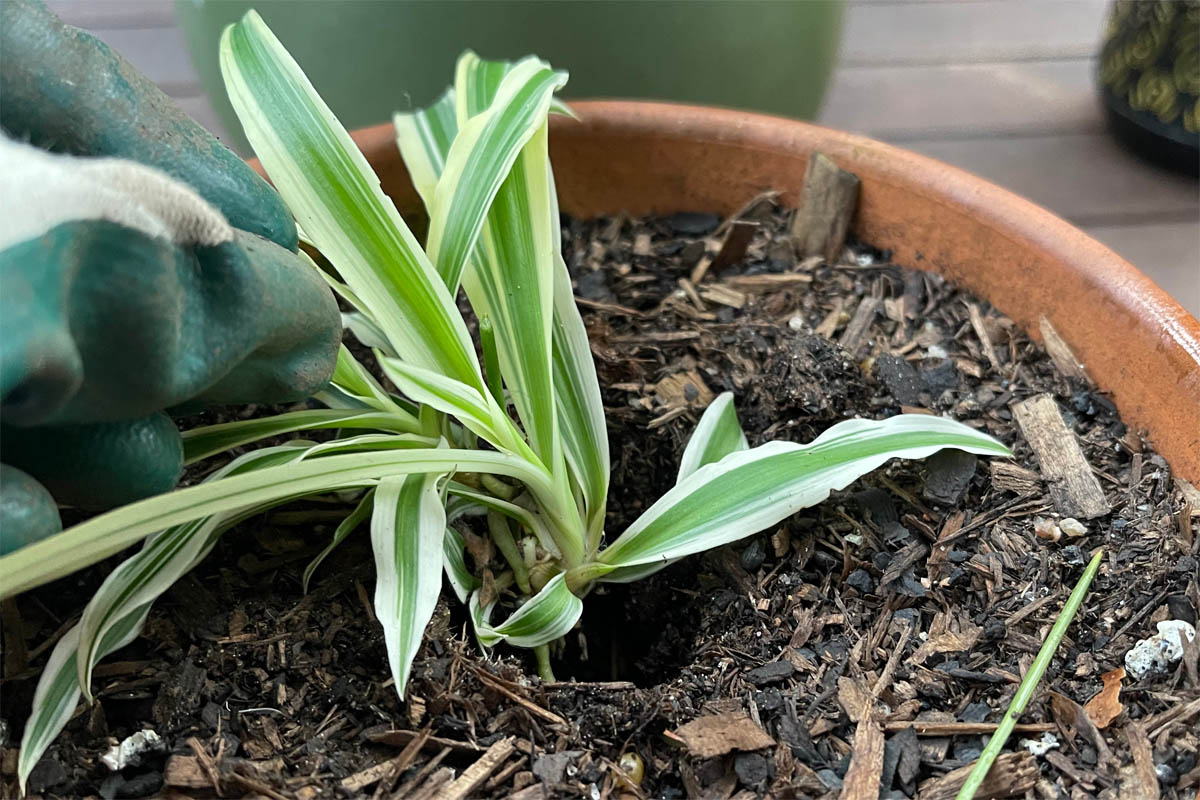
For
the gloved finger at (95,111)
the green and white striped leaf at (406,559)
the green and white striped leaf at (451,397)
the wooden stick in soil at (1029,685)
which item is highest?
the gloved finger at (95,111)

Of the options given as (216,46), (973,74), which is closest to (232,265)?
(216,46)

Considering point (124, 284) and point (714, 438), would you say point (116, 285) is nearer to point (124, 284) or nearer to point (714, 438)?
point (124, 284)

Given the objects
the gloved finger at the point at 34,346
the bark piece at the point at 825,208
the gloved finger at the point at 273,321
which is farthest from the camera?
the bark piece at the point at 825,208

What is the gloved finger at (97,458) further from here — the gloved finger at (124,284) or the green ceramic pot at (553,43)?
the green ceramic pot at (553,43)

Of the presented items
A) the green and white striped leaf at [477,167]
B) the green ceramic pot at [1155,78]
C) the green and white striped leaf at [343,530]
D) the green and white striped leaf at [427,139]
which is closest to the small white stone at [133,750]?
the green and white striped leaf at [343,530]

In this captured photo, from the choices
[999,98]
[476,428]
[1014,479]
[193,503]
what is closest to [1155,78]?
[999,98]

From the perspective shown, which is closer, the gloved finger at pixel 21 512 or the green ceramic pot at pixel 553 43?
the gloved finger at pixel 21 512

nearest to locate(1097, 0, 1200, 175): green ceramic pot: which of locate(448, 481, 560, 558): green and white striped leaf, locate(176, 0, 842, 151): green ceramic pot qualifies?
locate(176, 0, 842, 151): green ceramic pot
